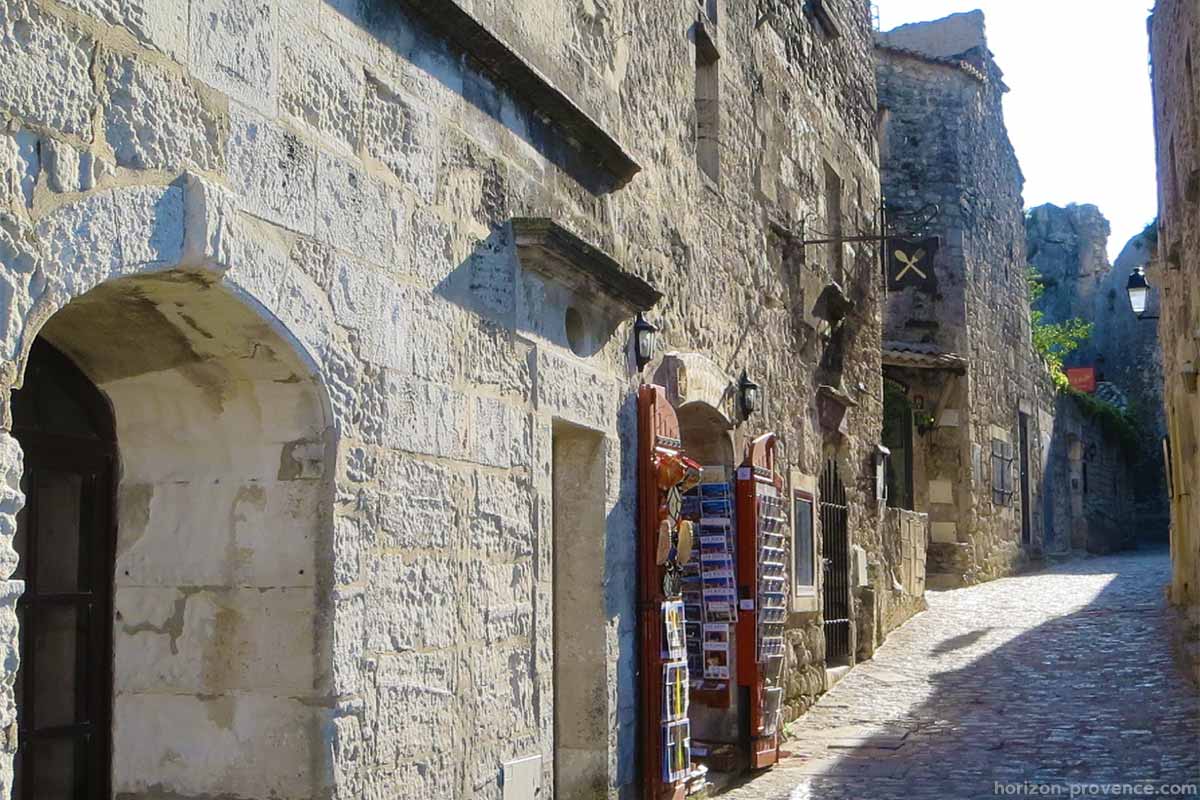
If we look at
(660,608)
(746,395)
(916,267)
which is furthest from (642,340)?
(916,267)

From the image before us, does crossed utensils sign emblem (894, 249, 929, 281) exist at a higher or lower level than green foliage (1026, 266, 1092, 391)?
lower

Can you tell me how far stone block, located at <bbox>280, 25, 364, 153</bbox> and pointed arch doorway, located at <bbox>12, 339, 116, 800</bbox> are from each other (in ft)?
2.85

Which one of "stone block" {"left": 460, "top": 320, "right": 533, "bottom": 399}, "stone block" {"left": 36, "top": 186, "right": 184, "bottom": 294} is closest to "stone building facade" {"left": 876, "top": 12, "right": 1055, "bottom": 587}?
"stone block" {"left": 460, "top": 320, "right": 533, "bottom": 399}

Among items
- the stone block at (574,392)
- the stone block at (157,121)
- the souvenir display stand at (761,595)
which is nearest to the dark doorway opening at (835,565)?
the souvenir display stand at (761,595)

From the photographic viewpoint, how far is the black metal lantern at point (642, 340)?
5969mm

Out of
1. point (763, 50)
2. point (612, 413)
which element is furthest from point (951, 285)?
point (612, 413)

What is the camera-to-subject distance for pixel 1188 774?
6.59 metres

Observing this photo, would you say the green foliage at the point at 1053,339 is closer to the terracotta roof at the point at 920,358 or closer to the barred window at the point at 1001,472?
the barred window at the point at 1001,472

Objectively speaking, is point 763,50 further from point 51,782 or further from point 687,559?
point 51,782

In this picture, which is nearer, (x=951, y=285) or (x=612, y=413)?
(x=612, y=413)

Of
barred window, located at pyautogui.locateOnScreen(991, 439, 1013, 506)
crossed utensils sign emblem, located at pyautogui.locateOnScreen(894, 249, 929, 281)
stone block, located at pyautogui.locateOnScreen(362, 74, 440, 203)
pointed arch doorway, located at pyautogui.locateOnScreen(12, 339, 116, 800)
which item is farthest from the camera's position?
barred window, located at pyautogui.locateOnScreen(991, 439, 1013, 506)

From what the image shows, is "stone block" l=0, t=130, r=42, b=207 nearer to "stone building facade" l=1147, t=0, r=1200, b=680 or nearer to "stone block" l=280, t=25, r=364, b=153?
"stone block" l=280, t=25, r=364, b=153

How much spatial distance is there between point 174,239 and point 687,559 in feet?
12.3

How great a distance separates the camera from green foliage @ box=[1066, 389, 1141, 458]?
24297mm
